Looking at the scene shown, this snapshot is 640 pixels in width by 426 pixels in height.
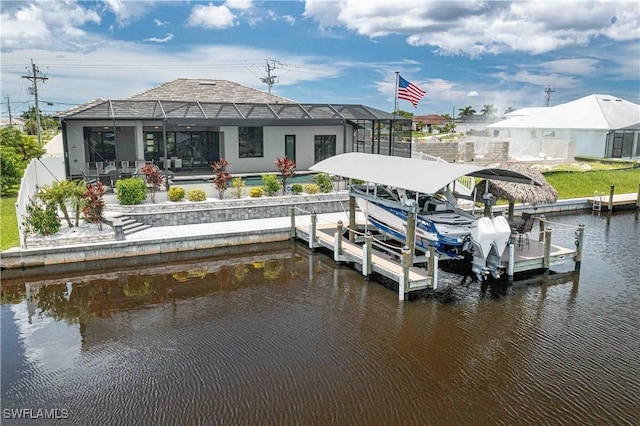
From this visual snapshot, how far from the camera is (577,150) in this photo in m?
40.5

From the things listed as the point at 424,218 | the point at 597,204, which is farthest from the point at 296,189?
the point at 597,204

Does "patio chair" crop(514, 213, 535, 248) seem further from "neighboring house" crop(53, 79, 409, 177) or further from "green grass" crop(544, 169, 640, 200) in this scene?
"green grass" crop(544, 169, 640, 200)

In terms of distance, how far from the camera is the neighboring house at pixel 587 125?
39000 mm

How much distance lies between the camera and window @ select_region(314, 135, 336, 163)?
25.3m

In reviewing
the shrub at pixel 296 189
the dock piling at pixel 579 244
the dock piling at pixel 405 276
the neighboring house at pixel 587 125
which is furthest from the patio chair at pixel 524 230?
the neighboring house at pixel 587 125

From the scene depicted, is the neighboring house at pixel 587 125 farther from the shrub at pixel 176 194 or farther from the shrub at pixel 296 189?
the shrub at pixel 176 194

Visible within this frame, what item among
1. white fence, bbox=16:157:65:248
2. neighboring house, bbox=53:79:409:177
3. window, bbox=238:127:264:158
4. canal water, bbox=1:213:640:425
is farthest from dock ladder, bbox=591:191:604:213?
white fence, bbox=16:157:65:248

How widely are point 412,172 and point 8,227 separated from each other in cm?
1237

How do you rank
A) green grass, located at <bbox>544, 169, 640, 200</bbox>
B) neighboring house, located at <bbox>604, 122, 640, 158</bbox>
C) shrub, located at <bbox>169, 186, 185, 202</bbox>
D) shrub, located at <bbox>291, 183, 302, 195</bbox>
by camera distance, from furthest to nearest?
neighboring house, located at <bbox>604, 122, 640, 158</bbox>
green grass, located at <bbox>544, 169, 640, 200</bbox>
shrub, located at <bbox>291, 183, 302, 195</bbox>
shrub, located at <bbox>169, 186, 185, 202</bbox>

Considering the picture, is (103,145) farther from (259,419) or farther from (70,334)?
(259,419)

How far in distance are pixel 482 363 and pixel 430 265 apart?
3277 millimetres

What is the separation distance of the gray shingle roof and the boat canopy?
1249 centimetres

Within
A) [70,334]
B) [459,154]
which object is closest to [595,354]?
[70,334]

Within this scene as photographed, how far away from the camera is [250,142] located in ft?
78.6
